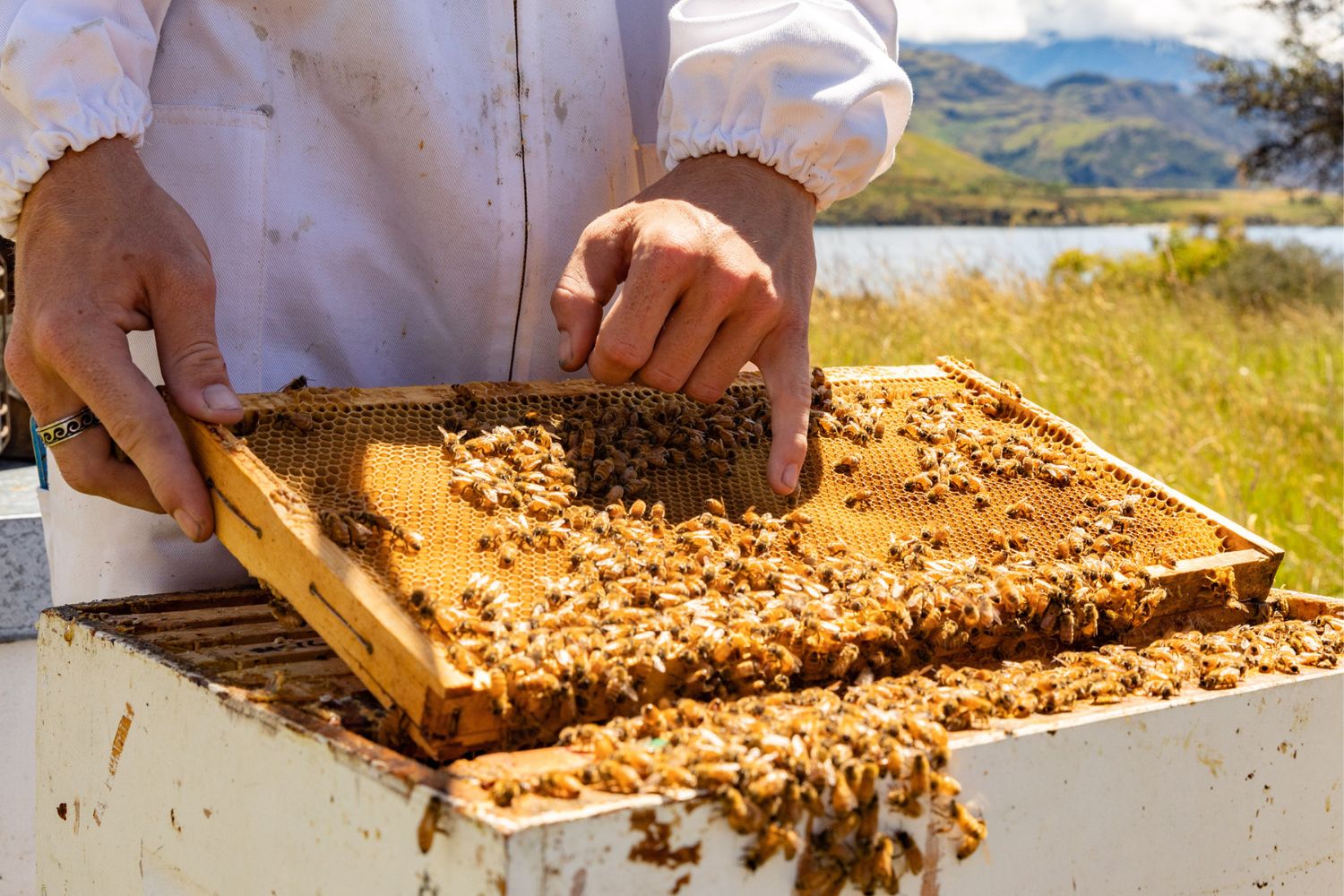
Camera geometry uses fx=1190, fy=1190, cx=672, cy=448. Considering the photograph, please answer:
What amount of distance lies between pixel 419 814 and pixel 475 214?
1.43 meters

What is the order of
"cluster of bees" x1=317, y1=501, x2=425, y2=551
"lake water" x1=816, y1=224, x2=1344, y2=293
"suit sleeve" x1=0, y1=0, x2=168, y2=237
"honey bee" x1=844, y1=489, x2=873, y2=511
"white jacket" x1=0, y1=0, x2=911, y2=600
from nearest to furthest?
"cluster of bees" x1=317, y1=501, x2=425, y2=551 → "suit sleeve" x1=0, y1=0, x2=168, y2=237 → "honey bee" x1=844, y1=489, x2=873, y2=511 → "white jacket" x1=0, y1=0, x2=911, y2=600 → "lake water" x1=816, y1=224, x2=1344, y2=293

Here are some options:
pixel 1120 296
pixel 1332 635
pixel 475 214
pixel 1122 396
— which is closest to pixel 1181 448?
pixel 1122 396

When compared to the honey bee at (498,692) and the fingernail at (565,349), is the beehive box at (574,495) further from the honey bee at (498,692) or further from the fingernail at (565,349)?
the fingernail at (565,349)

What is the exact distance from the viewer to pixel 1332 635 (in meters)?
1.93

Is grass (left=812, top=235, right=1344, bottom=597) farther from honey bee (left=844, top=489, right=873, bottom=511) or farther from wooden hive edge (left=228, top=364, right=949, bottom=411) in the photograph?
wooden hive edge (left=228, top=364, right=949, bottom=411)

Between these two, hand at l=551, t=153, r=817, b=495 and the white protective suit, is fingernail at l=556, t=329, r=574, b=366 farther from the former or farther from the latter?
the white protective suit

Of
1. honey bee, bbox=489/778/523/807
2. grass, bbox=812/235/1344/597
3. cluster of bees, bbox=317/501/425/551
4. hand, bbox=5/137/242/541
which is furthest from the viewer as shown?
grass, bbox=812/235/1344/597

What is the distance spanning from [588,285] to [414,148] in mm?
551

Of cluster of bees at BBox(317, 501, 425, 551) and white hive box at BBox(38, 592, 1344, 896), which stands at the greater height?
cluster of bees at BBox(317, 501, 425, 551)

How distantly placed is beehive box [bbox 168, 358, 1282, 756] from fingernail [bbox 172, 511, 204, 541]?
0.04 m

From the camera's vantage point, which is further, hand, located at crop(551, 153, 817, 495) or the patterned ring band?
hand, located at crop(551, 153, 817, 495)

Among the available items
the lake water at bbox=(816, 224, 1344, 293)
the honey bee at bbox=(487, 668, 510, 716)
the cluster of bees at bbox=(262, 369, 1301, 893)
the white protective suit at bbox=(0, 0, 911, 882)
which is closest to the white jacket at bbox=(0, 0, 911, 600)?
the white protective suit at bbox=(0, 0, 911, 882)

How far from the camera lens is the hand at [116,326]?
1.67 m

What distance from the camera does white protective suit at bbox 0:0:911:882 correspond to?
2.17m
